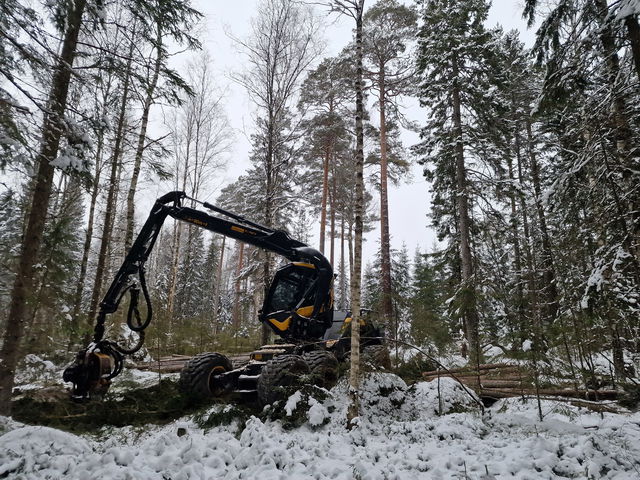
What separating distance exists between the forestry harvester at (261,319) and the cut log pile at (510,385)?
1836 mm

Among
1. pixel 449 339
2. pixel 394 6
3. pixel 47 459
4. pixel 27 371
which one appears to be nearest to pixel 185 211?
pixel 47 459

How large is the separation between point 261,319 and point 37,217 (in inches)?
173

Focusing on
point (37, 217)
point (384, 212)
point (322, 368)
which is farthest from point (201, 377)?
point (384, 212)

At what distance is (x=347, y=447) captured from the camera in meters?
4.77

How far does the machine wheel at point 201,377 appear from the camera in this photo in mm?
6449

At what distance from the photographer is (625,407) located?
5.37m

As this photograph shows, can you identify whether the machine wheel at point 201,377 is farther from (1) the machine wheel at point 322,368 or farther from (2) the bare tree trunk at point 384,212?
(2) the bare tree trunk at point 384,212

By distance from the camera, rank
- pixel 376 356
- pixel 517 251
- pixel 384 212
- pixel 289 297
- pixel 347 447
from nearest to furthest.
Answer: pixel 347 447 < pixel 376 356 < pixel 289 297 < pixel 384 212 < pixel 517 251

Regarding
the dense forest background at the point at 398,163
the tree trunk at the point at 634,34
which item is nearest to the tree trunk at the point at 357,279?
the dense forest background at the point at 398,163

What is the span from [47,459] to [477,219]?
15064mm

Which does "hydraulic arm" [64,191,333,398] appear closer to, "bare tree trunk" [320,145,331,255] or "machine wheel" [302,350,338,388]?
"machine wheel" [302,350,338,388]

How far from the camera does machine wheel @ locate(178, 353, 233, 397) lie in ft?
21.2

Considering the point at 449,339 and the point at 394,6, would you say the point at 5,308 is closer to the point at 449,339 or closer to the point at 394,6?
the point at 449,339

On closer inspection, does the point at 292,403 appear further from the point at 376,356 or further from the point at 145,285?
the point at 145,285
